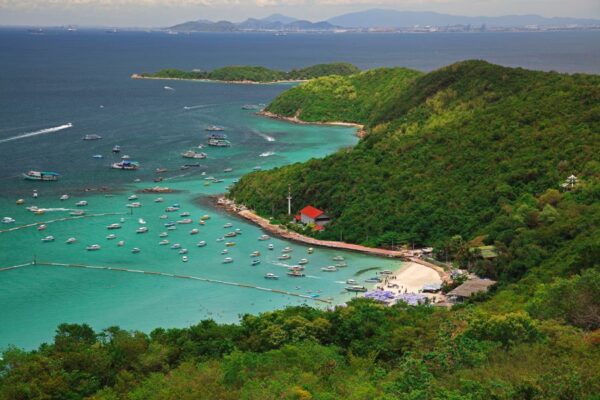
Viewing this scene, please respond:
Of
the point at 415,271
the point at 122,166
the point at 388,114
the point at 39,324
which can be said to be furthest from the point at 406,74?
the point at 39,324

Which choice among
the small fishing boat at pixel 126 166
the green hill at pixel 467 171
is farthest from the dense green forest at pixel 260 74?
the small fishing boat at pixel 126 166

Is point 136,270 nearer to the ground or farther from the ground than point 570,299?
nearer to the ground

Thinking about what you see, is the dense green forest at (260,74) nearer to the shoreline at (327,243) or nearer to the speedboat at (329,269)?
the shoreline at (327,243)

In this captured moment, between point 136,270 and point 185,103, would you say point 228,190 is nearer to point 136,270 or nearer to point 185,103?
point 136,270

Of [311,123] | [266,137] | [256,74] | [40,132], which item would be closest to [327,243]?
[266,137]

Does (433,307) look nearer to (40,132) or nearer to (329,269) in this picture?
(329,269)

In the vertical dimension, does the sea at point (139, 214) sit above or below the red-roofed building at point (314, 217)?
below
